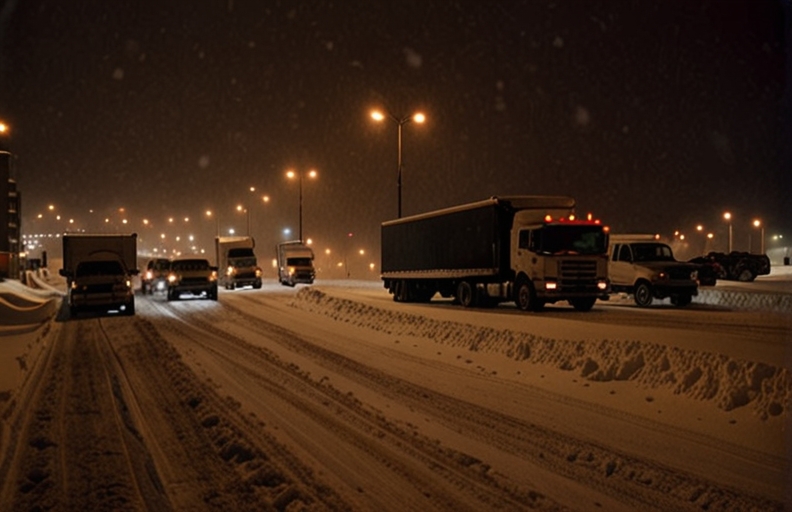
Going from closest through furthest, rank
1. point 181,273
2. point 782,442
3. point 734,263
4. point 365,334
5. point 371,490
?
1. point 371,490
2. point 782,442
3. point 365,334
4. point 181,273
5. point 734,263

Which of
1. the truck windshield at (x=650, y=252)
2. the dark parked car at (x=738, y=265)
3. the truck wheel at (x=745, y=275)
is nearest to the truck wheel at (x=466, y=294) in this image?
the truck windshield at (x=650, y=252)

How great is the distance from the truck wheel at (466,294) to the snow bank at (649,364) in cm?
818

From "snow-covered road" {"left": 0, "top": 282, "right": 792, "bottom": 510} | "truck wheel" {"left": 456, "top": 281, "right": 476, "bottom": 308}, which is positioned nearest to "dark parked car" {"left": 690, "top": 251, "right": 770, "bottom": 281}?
"truck wheel" {"left": 456, "top": 281, "right": 476, "bottom": 308}

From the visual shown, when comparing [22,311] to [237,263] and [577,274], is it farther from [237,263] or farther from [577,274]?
[577,274]

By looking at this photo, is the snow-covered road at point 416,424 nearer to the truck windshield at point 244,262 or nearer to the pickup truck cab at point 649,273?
the pickup truck cab at point 649,273

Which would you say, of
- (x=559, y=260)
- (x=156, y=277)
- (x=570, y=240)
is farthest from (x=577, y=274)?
(x=156, y=277)

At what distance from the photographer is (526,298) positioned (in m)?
23.8

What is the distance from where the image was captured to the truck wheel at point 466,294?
26359 millimetres

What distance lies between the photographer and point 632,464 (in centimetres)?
717

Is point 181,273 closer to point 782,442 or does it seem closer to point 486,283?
point 486,283

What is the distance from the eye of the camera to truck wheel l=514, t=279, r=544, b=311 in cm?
2342

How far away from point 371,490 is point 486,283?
63.7 ft

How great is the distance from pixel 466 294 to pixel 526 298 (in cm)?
348

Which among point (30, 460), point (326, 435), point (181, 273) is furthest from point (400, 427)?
point (181, 273)
